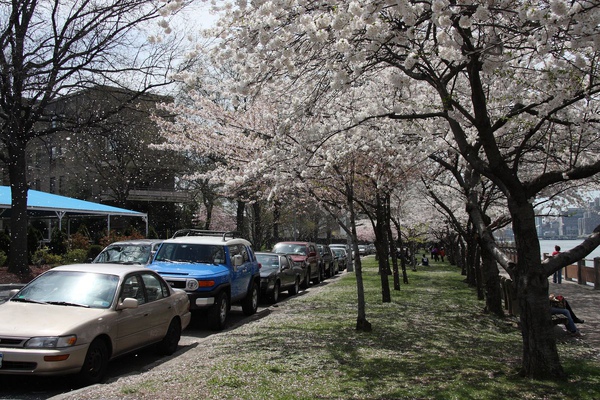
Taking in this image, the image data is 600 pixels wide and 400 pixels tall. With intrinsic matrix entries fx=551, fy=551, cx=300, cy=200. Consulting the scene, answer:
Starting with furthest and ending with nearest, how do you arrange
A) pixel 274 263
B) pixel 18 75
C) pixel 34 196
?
Result: pixel 34 196
pixel 274 263
pixel 18 75

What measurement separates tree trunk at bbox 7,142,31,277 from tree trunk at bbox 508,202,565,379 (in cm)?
Answer: 1608

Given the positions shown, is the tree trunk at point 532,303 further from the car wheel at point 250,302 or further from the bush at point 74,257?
the bush at point 74,257

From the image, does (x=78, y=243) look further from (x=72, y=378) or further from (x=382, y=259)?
(x=72, y=378)

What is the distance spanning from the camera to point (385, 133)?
11.2 metres

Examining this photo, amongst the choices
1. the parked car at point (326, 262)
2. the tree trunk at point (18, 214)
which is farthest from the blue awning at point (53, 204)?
the parked car at point (326, 262)

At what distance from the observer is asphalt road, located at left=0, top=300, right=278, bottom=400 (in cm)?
639

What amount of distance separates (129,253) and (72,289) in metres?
7.01

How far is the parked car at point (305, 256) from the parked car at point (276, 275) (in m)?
1.85

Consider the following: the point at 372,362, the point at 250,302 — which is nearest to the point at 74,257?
the point at 250,302

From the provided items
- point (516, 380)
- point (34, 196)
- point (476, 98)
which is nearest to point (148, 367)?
point (516, 380)

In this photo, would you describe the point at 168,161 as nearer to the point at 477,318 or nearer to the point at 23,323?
the point at 477,318

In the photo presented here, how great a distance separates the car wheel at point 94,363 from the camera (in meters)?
6.62

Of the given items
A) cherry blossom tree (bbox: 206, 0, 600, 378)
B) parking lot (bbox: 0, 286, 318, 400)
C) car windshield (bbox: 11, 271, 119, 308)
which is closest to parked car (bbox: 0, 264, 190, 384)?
car windshield (bbox: 11, 271, 119, 308)

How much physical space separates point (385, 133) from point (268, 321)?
4.66m
